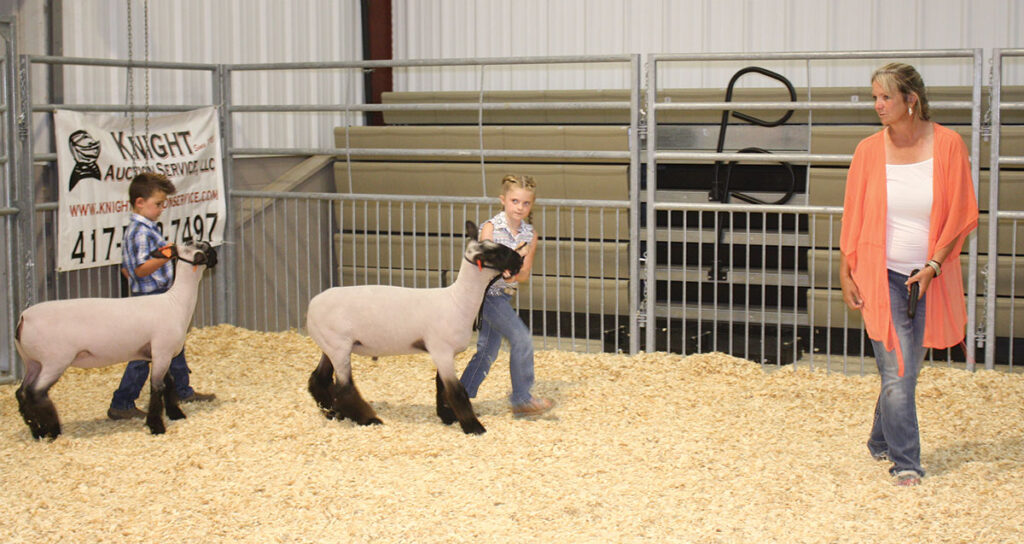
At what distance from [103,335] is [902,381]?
131 inches

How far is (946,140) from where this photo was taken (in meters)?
3.82

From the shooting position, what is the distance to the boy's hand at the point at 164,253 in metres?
4.76

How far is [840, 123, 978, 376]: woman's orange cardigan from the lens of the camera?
12.5ft

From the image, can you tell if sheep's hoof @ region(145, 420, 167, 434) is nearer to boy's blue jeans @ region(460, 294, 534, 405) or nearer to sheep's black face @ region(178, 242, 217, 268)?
sheep's black face @ region(178, 242, 217, 268)

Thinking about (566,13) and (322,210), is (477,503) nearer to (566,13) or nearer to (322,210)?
(322,210)

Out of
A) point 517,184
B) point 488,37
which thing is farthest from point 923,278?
point 488,37

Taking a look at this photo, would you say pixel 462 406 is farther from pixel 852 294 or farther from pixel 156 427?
pixel 852 294

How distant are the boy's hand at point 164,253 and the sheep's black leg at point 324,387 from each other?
2.84ft

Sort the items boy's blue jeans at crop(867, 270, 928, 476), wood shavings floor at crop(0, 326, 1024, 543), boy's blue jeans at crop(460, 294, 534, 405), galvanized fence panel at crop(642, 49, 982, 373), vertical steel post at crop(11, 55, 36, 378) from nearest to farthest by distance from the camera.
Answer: wood shavings floor at crop(0, 326, 1024, 543) → boy's blue jeans at crop(867, 270, 928, 476) → boy's blue jeans at crop(460, 294, 534, 405) → vertical steel post at crop(11, 55, 36, 378) → galvanized fence panel at crop(642, 49, 982, 373)

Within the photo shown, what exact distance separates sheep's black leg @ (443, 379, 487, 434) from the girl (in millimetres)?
340

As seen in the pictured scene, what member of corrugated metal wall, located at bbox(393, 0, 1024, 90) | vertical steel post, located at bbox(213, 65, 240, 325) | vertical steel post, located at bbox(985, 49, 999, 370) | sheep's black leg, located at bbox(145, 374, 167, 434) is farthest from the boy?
corrugated metal wall, located at bbox(393, 0, 1024, 90)

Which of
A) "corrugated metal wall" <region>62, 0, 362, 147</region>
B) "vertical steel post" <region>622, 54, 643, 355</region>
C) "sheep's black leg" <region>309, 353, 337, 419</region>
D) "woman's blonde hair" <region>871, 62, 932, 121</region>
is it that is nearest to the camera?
"woman's blonde hair" <region>871, 62, 932, 121</region>

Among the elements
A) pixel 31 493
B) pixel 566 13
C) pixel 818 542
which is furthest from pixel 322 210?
pixel 818 542

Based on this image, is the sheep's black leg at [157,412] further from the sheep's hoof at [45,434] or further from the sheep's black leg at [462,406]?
the sheep's black leg at [462,406]
